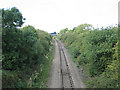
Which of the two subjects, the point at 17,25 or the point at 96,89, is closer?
the point at 96,89

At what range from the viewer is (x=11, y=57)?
10.0m

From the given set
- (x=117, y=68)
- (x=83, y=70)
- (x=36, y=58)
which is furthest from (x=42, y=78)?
(x=117, y=68)

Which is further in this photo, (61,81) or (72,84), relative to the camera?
(61,81)

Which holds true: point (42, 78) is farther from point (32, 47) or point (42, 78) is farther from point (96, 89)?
point (96, 89)

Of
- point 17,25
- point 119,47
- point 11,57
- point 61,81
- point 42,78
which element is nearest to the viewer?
point 119,47

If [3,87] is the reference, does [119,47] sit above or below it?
above

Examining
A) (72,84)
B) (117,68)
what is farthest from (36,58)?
(117,68)

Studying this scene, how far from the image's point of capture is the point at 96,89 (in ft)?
33.8

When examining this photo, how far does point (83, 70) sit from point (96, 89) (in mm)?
6331

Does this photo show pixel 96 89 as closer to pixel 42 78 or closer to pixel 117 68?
pixel 117 68

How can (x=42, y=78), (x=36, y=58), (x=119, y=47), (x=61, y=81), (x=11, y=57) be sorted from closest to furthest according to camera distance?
(x=119, y=47), (x=11, y=57), (x=61, y=81), (x=42, y=78), (x=36, y=58)

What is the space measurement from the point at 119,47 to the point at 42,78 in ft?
32.8

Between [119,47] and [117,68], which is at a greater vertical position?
[119,47]

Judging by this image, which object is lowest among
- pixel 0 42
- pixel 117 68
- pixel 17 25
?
pixel 117 68
